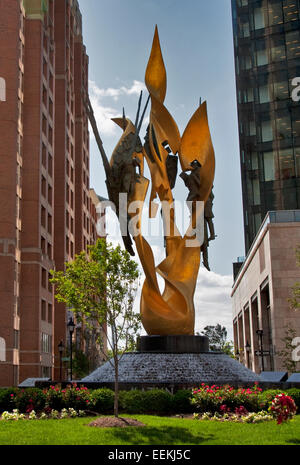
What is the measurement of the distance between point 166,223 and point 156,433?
14882 millimetres

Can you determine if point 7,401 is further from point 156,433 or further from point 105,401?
point 156,433

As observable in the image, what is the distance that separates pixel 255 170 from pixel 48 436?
2193 inches

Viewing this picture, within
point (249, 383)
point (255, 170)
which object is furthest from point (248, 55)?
point (249, 383)

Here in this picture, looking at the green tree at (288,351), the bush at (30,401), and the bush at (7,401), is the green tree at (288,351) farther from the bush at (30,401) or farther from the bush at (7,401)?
the bush at (30,401)

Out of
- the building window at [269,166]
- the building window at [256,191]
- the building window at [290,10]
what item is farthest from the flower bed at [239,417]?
the building window at [290,10]

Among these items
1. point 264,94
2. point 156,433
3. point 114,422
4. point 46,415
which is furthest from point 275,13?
point 156,433

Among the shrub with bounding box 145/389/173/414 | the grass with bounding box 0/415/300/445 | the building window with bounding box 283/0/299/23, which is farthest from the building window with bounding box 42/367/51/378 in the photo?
the building window with bounding box 283/0/299/23

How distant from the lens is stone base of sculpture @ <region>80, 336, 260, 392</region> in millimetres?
22356

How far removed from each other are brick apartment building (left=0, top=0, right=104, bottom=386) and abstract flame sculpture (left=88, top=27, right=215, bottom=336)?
2053cm

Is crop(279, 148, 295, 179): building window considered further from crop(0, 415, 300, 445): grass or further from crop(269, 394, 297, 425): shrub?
crop(269, 394, 297, 425): shrub

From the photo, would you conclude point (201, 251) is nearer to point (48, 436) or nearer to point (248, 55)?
point (48, 436)

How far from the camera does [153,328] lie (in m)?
26.3

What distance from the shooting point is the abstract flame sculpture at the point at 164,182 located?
26.6m

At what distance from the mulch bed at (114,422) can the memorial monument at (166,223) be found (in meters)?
7.51
